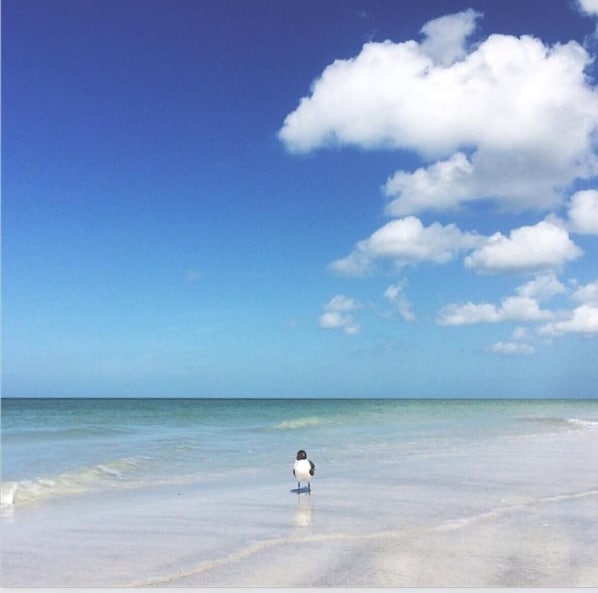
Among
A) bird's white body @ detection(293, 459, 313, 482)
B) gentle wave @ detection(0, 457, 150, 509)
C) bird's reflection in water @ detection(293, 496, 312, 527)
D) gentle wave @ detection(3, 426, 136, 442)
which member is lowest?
gentle wave @ detection(3, 426, 136, 442)

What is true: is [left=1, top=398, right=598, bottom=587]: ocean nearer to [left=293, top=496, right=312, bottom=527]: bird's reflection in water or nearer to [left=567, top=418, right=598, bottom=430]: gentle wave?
[left=293, top=496, right=312, bottom=527]: bird's reflection in water

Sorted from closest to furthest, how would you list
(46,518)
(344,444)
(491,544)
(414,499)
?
(491,544), (46,518), (414,499), (344,444)

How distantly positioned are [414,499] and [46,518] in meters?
6.69

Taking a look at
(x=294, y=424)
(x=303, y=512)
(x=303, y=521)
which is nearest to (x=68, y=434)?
(x=294, y=424)

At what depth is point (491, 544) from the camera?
354 inches

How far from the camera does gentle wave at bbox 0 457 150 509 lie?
14.0 metres

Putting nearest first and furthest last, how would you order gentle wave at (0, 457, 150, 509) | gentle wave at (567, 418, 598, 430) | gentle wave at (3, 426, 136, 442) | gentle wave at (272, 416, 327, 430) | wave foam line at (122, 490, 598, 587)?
wave foam line at (122, 490, 598, 587), gentle wave at (0, 457, 150, 509), gentle wave at (3, 426, 136, 442), gentle wave at (567, 418, 598, 430), gentle wave at (272, 416, 327, 430)

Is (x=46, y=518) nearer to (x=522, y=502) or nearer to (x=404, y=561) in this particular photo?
(x=404, y=561)

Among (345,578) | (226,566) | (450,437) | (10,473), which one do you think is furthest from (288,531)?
(450,437)

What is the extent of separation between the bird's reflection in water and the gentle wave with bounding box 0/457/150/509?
5164 millimetres

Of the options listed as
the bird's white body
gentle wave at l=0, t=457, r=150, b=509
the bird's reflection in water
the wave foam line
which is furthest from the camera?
gentle wave at l=0, t=457, r=150, b=509

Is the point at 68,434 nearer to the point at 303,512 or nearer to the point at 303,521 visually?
the point at 303,512

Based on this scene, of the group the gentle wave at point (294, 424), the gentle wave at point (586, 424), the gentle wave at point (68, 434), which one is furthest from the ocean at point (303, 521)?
the gentle wave at point (294, 424)

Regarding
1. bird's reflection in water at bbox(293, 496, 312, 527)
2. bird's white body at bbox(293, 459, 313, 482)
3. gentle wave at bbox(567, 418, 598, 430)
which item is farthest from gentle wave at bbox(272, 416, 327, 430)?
bird's reflection in water at bbox(293, 496, 312, 527)
